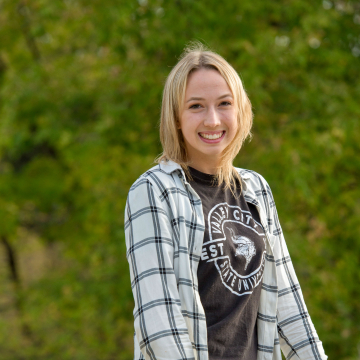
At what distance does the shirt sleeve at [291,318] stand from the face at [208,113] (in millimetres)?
357

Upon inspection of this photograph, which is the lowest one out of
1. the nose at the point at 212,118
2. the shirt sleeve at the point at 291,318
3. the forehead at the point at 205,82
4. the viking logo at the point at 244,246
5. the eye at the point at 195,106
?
the shirt sleeve at the point at 291,318

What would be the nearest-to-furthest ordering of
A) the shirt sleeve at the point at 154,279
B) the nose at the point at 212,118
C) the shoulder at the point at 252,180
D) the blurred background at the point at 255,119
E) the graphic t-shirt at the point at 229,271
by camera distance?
1. the shirt sleeve at the point at 154,279
2. the graphic t-shirt at the point at 229,271
3. the nose at the point at 212,118
4. the shoulder at the point at 252,180
5. the blurred background at the point at 255,119

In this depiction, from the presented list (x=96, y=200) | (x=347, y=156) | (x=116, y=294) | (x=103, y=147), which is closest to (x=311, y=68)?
(x=347, y=156)

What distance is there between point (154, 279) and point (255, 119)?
3754 millimetres

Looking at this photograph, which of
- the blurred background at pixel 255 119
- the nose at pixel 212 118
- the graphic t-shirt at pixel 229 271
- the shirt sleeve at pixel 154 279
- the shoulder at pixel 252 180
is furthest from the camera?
the blurred background at pixel 255 119

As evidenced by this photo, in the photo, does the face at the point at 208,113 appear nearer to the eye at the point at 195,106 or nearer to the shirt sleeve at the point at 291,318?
the eye at the point at 195,106

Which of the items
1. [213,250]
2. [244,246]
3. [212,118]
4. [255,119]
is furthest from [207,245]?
[255,119]

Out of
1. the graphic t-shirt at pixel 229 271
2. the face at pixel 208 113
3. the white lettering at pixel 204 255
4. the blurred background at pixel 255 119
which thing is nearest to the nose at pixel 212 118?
the face at pixel 208 113

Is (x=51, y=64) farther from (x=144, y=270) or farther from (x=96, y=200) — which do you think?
(x=144, y=270)

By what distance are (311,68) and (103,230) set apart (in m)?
2.98

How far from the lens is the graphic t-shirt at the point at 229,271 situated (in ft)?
4.59

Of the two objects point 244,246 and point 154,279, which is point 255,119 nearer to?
point 244,246

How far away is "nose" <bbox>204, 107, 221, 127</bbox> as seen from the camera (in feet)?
5.01

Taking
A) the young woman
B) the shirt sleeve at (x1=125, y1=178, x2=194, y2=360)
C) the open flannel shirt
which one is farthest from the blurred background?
the shirt sleeve at (x1=125, y1=178, x2=194, y2=360)
